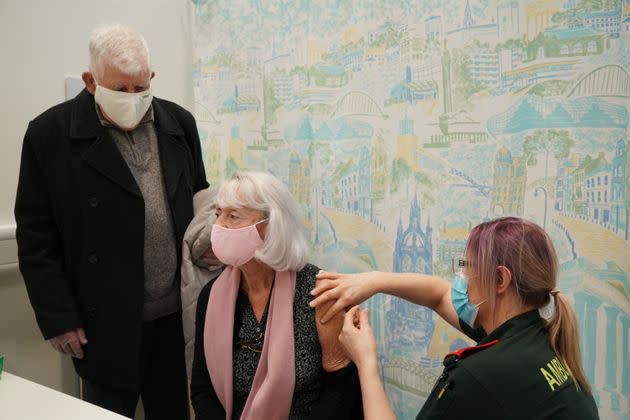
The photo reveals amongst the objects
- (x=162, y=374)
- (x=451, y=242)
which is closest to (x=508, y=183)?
(x=451, y=242)

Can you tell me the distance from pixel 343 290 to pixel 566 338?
593mm

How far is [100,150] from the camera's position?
1723 millimetres

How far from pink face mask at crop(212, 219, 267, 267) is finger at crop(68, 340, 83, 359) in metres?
0.58

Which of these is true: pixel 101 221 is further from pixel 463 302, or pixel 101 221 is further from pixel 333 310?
pixel 463 302

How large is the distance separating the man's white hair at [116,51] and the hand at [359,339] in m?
1.01

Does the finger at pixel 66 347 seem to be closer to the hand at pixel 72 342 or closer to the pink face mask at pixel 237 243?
the hand at pixel 72 342

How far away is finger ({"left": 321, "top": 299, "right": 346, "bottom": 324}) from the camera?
152cm

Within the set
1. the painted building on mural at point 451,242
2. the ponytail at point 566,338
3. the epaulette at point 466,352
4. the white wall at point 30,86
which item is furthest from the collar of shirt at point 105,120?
the ponytail at point 566,338

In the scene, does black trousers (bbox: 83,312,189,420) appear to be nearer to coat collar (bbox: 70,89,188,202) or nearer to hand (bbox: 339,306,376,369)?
coat collar (bbox: 70,89,188,202)

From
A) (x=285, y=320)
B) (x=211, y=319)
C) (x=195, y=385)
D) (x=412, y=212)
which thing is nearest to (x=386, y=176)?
(x=412, y=212)

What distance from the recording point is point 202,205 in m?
1.92

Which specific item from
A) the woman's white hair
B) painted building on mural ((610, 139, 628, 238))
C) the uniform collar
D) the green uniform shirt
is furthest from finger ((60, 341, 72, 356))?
painted building on mural ((610, 139, 628, 238))

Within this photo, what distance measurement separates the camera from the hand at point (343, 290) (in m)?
1.52

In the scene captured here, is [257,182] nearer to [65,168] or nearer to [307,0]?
[65,168]
